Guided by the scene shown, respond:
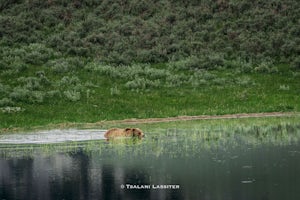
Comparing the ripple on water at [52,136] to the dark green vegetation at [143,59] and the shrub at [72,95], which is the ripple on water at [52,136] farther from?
the shrub at [72,95]

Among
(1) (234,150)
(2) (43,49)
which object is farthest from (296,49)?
(1) (234,150)

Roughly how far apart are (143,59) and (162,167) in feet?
108

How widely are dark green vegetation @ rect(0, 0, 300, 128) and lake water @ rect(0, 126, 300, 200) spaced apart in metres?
10.4

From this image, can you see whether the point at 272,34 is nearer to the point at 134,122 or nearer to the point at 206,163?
the point at 134,122

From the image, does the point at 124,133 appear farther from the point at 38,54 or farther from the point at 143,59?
the point at 143,59

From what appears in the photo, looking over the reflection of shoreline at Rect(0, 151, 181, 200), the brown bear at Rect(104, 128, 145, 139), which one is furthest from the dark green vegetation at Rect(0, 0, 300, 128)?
the reflection of shoreline at Rect(0, 151, 181, 200)

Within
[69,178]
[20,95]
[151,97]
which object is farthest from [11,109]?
[69,178]

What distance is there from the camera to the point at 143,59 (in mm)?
56031

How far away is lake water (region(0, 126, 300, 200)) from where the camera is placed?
64.0 feet

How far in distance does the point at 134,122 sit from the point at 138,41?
21452 mm

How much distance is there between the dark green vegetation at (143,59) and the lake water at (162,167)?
34.2 ft

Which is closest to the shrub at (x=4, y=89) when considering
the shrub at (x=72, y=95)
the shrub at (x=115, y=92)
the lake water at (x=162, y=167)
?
the shrub at (x=72, y=95)

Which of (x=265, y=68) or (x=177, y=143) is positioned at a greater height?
(x=265, y=68)

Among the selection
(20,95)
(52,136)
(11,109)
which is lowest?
(52,136)
